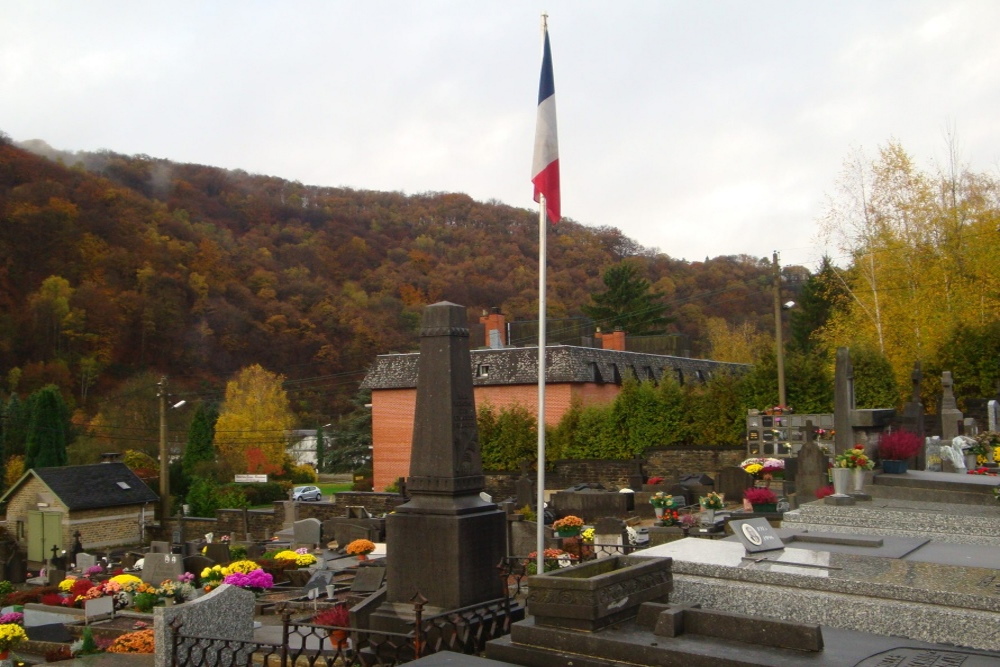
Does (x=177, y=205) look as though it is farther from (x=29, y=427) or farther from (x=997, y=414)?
(x=997, y=414)

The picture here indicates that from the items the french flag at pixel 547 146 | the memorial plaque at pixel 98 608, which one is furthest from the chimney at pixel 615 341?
the french flag at pixel 547 146

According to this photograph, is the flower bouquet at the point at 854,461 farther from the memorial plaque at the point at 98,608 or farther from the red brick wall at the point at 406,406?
the red brick wall at the point at 406,406

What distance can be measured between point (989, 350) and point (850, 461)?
750 inches

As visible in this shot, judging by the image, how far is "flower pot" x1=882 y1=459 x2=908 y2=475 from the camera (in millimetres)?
13609

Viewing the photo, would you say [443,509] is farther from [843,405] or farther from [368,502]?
[368,502]

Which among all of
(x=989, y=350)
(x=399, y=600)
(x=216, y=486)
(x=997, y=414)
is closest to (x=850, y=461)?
(x=399, y=600)

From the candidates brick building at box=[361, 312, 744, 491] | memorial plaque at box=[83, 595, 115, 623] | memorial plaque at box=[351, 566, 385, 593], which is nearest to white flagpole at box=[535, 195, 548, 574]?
memorial plaque at box=[351, 566, 385, 593]

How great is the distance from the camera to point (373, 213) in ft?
343

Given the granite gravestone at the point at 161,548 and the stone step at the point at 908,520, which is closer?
the stone step at the point at 908,520

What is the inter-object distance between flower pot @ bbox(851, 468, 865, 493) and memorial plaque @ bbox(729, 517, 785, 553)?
4.38m

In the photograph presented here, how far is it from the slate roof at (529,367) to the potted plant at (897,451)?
23849mm

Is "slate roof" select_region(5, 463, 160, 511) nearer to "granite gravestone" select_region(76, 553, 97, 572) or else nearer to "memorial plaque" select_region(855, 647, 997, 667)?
"granite gravestone" select_region(76, 553, 97, 572)

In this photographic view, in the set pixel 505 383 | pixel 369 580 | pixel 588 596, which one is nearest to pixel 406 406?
pixel 505 383

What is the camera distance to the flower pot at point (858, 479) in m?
12.8
